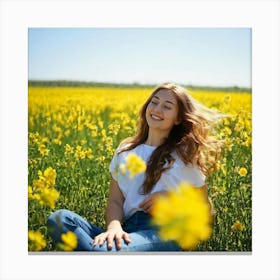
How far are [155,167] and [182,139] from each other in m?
0.20

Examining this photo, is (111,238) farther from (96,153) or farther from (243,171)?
(243,171)

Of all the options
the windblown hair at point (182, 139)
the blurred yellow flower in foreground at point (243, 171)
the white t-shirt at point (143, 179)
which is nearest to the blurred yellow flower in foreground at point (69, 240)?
the white t-shirt at point (143, 179)

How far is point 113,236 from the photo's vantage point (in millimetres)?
2592

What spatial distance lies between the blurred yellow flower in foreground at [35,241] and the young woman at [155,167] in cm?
13

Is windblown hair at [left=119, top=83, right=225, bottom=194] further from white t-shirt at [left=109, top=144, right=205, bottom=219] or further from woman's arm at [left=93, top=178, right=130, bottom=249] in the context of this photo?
woman's arm at [left=93, top=178, right=130, bottom=249]

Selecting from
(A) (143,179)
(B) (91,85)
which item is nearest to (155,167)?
(A) (143,179)

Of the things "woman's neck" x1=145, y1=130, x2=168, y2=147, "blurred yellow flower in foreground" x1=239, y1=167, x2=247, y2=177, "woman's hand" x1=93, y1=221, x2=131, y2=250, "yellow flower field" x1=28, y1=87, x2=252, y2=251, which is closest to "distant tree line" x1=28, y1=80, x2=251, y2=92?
"yellow flower field" x1=28, y1=87, x2=252, y2=251

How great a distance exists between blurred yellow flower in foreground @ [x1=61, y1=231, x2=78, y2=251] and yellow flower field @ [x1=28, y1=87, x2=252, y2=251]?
0.21m

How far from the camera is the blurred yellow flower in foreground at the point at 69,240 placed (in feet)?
8.09

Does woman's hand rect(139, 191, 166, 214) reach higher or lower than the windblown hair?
lower

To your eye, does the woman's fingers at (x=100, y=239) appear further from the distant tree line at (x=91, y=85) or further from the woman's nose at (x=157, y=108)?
the distant tree line at (x=91, y=85)

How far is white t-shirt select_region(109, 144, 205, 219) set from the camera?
274 centimetres
